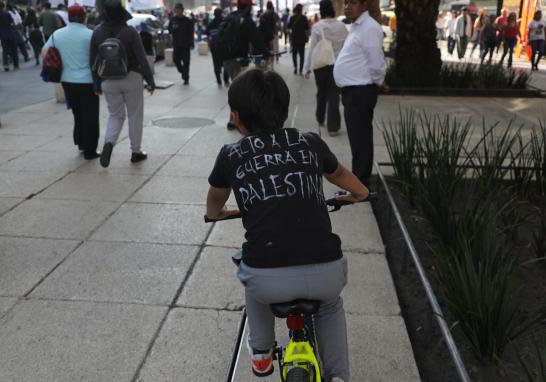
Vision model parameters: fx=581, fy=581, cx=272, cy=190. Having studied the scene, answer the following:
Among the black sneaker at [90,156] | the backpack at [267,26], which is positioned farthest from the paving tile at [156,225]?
the backpack at [267,26]

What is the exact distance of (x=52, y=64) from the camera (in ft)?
23.2

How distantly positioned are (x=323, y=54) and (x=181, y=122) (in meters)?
2.86

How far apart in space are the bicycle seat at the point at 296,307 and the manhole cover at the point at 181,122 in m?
7.69

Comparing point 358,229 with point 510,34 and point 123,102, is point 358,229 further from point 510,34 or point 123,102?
point 510,34

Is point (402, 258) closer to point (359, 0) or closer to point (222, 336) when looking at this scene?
point (222, 336)

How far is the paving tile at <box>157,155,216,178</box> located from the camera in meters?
6.93

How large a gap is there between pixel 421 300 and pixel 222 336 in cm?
145

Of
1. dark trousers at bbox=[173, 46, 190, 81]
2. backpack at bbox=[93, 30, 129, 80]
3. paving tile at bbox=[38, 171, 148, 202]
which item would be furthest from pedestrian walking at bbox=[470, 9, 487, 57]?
paving tile at bbox=[38, 171, 148, 202]

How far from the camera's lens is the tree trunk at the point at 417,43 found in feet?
45.5

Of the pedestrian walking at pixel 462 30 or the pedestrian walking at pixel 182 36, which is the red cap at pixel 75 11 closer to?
the pedestrian walking at pixel 182 36

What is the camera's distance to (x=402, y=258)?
4.61 m

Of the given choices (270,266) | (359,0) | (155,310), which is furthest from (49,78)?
(270,266)

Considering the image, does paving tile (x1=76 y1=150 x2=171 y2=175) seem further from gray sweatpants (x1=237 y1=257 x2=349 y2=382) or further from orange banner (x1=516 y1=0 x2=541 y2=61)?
orange banner (x1=516 y1=0 x2=541 y2=61)

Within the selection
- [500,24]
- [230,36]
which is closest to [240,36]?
[230,36]
